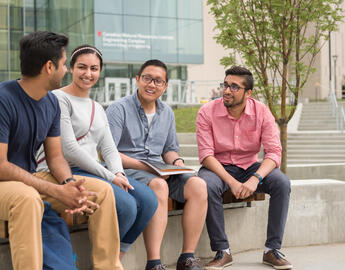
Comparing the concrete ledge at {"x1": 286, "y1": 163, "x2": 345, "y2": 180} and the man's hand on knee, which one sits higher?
the man's hand on knee

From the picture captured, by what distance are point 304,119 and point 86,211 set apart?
20.0 meters

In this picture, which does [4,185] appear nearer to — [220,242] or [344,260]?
[220,242]

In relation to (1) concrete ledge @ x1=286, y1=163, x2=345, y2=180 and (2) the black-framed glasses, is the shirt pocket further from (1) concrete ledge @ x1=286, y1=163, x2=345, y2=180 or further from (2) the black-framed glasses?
(1) concrete ledge @ x1=286, y1=163, x2=345, y2=180

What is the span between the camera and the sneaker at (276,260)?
4426mm

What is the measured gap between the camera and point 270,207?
181 inches

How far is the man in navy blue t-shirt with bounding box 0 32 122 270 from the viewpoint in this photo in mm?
3021

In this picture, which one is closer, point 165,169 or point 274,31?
point 165,169

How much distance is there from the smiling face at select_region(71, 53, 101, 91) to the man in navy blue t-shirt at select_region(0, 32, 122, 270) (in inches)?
18.8

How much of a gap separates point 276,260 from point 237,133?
4.01 feet

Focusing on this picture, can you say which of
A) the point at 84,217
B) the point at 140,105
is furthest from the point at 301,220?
the point at 84,217

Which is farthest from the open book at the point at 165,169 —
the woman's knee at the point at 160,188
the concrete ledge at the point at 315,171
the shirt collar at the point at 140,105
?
the concrete ledge at the point at 315,171

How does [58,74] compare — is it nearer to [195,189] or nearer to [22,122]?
[22,122]

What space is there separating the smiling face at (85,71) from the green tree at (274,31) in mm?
3938

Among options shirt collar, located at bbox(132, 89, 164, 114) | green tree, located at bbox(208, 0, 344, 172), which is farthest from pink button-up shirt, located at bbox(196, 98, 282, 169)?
green tree, located at bbox(208, 0, 344, 172)
